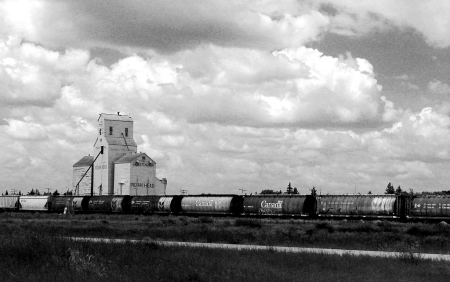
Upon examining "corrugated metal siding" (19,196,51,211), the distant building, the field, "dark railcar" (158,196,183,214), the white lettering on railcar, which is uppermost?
the distant building

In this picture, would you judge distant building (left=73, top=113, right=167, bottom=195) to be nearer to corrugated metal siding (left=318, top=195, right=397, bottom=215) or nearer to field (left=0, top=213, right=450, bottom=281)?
corrugated metal siding (left=318, top=195, right=397, bottom=215)

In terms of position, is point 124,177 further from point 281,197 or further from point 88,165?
point 281,197

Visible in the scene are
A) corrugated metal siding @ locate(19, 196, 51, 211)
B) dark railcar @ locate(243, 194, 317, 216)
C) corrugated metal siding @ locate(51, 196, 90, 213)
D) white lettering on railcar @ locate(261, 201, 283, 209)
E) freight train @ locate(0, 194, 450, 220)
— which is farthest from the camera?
corrugated metal siding @ locate(19, 196, 51, 211)

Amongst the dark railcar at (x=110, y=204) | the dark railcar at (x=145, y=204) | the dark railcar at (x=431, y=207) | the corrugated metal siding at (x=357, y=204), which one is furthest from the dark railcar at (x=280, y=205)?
the dark railcar at (x=110, y=204)

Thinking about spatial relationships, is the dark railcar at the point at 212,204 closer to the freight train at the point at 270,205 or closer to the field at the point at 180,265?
the freight train at the point at 270,205

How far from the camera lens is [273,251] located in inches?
914

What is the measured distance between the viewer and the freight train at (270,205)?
182ft

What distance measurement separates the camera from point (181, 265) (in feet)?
60.0

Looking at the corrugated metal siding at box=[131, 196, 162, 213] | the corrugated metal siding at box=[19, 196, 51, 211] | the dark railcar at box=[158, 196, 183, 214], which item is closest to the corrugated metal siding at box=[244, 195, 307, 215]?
the dark railcar at box=[158, 196, 183, 214]

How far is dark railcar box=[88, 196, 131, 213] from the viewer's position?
85.3 metres

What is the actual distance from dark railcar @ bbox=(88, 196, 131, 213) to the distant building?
27957mm

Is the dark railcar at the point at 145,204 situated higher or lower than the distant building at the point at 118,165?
lower

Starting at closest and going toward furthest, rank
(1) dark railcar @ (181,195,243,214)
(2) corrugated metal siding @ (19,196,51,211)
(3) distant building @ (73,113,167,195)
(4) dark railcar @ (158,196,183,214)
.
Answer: (1) dark railcar @ (181,195,243,214) → (4) dark railcar @ (158,196,183,214) → (2) corrugated metal siding @ (19,196,51,211) → (3) distant building @ (73,113,167,195)

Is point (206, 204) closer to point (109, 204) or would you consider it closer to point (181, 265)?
point (109, 204)
